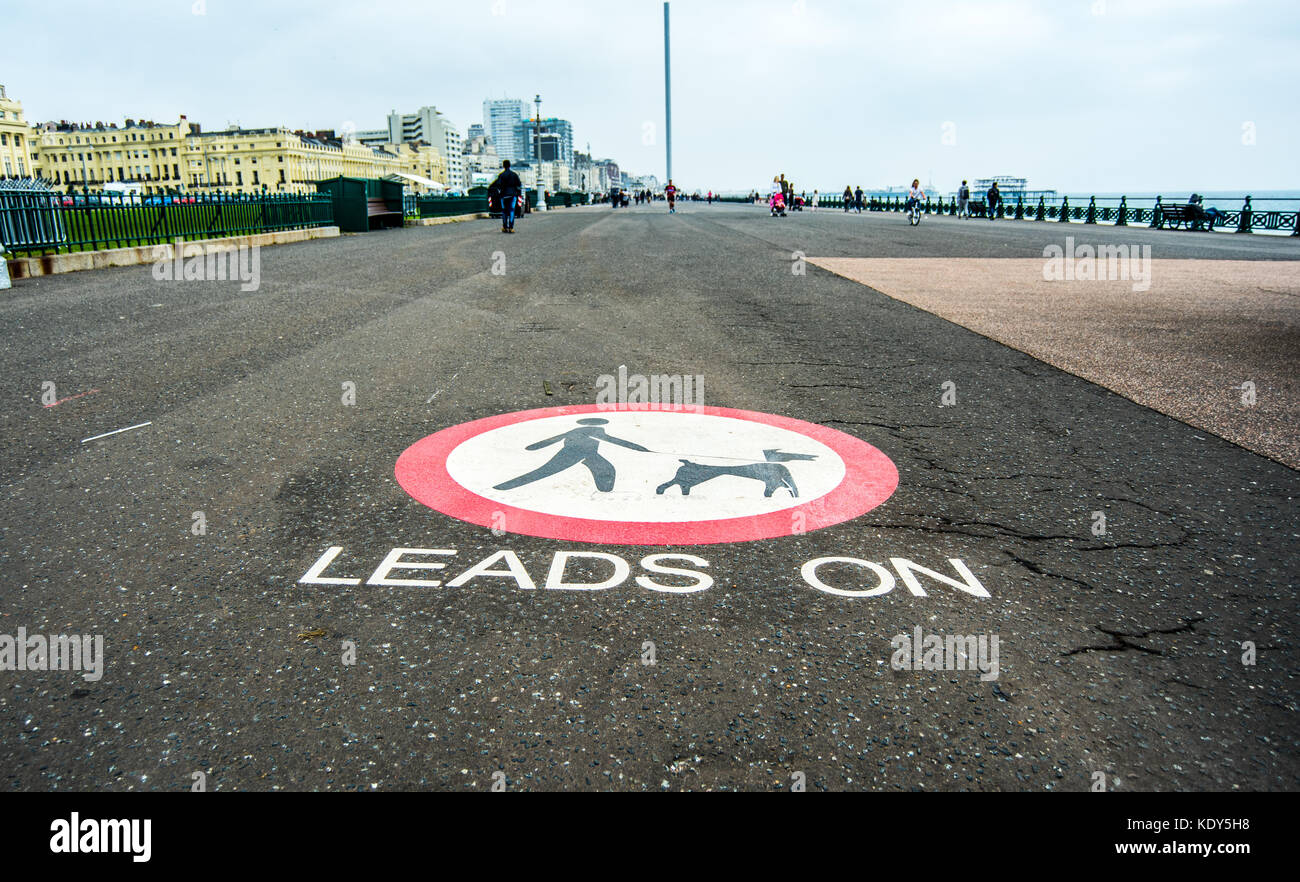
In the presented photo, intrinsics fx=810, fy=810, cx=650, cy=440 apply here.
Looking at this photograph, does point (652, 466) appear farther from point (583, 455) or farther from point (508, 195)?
point (508, 195)

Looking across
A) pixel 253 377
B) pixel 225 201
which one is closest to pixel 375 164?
pixel 225 201

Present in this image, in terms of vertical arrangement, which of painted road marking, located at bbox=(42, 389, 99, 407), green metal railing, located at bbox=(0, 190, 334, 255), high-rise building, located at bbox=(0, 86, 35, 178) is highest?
high-rise building, located at bbox=(0, 86, 35, 178)

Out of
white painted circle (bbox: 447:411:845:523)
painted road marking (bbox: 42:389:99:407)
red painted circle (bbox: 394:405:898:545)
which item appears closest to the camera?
red painted circle (bbox: 394:405:898:545)

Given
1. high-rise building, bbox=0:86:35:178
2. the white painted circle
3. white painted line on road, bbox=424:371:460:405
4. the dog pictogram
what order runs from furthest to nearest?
high-rise building, bbox=0:86:35:178 < white painted line on road, bbox=424:371:460:405 < the dog pictogram < the white painted circle

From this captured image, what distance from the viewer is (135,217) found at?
16.8 metres

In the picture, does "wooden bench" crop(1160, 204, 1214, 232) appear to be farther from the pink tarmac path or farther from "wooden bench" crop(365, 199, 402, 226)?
"wooden bench" crop(365, 199, 402, 226)

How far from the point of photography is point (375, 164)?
18825 cm

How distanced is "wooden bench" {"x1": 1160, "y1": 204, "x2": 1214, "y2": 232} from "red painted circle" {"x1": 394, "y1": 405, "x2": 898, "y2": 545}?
3639 cm

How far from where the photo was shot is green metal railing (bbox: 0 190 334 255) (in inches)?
531

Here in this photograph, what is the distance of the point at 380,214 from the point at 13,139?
13120cm

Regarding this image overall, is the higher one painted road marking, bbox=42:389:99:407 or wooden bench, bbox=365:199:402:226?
wooden bench, bbox=365:199:402:226

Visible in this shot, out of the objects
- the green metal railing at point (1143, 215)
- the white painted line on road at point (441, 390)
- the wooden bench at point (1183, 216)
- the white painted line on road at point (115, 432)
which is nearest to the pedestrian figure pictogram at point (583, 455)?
the white painted line on road at point (441, 390)

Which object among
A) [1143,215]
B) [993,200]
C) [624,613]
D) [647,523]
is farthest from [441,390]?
[993,200]

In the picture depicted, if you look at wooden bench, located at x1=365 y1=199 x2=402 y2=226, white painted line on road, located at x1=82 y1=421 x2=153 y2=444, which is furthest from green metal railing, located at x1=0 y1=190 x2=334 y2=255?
white painted line on road, located at x1=82 y1=421 x2=153 y2=444
